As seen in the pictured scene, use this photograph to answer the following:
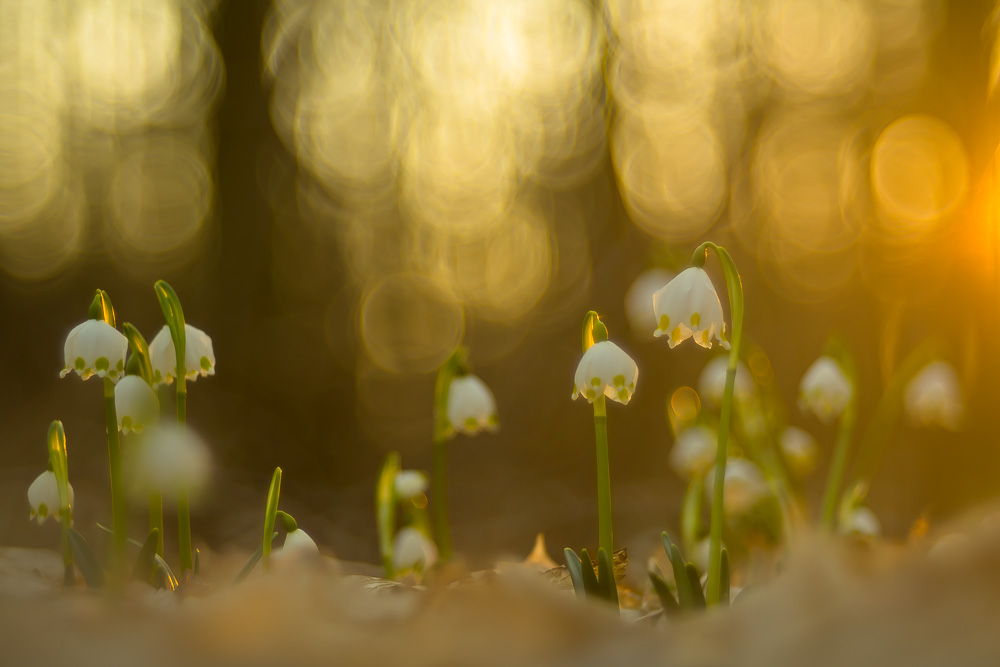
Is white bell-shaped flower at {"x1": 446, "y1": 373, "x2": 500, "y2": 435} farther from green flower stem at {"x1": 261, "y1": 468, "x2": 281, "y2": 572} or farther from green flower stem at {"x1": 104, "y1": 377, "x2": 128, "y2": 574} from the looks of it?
green flower stem at {"x1": 104, "y1": 377, "x2": 128, "y2": 574}

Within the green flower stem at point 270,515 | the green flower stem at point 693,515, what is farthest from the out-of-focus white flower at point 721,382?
the green flower stem at point 270,515

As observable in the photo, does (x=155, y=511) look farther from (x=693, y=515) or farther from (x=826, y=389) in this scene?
(x=826, y=389)

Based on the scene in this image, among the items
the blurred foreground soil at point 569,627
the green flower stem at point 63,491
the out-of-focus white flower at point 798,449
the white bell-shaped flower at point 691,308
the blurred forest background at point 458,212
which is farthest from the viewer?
the blurred forest background at point 458,212

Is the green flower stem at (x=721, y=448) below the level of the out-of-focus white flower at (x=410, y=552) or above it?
above

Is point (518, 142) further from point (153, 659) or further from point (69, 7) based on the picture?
point (153, 659)

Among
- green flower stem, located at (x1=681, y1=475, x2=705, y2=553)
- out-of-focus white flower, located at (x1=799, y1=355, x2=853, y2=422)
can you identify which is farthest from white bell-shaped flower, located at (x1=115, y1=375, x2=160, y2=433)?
out-of-focus white flower, located at (x1=799, y1=355, x2=853, y2=422)

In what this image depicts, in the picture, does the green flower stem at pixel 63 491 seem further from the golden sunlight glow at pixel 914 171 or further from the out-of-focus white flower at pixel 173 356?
the golden sunlight glow at pixel 914 171

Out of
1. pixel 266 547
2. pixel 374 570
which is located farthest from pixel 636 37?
pixel 266 547

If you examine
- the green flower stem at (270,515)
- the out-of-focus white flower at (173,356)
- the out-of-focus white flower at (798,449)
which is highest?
the out-of-focus white flower at (173,356)

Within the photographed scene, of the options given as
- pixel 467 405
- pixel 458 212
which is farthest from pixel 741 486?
pixel 458 212
